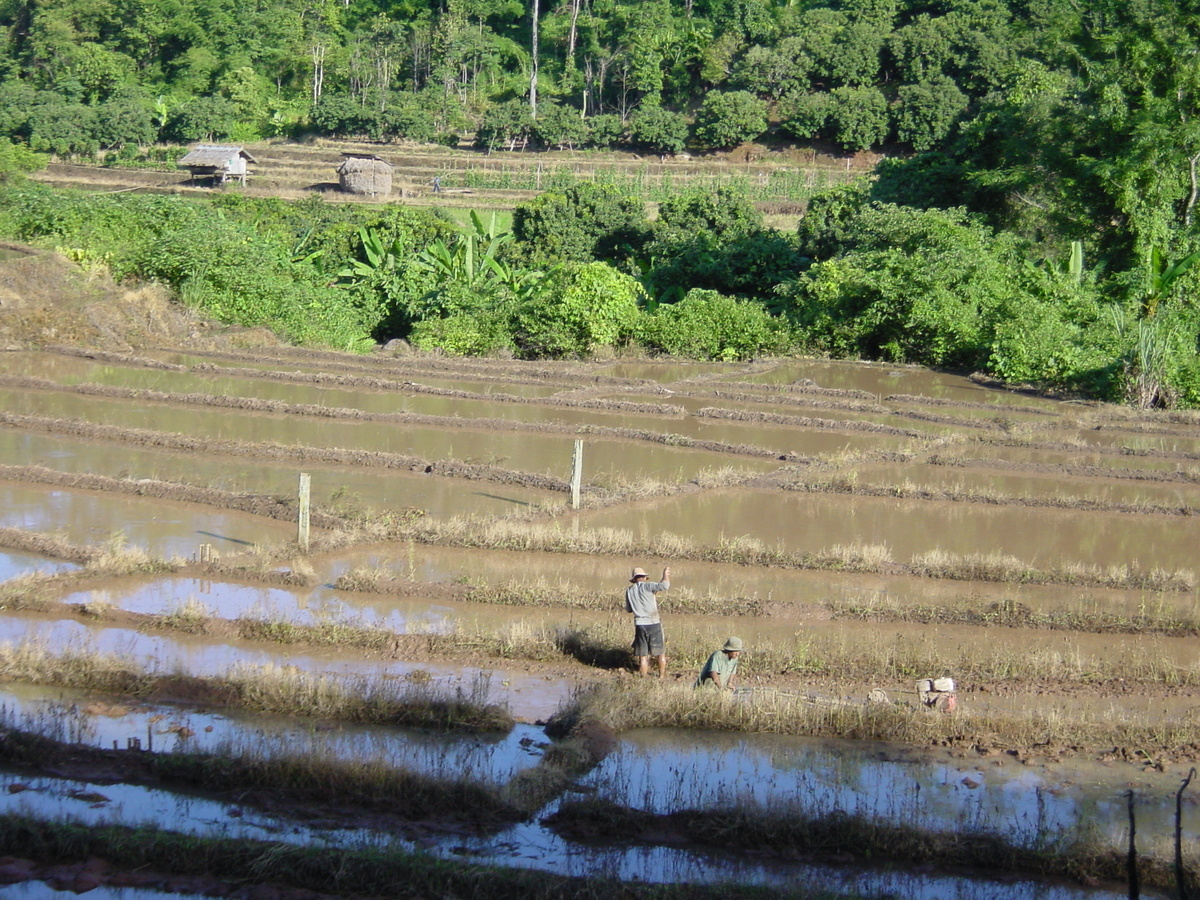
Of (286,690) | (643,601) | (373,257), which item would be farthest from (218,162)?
(643,601)

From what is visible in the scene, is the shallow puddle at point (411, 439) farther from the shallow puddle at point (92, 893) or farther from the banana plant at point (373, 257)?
the banana plant at point (373, 257)

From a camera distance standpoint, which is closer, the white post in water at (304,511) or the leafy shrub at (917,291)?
the white post in water at (304,511)

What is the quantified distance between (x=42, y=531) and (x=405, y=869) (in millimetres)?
8010

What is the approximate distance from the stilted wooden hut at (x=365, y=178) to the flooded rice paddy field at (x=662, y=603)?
20796 millimetres

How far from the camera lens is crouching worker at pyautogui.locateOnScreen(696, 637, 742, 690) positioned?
8.75 meters

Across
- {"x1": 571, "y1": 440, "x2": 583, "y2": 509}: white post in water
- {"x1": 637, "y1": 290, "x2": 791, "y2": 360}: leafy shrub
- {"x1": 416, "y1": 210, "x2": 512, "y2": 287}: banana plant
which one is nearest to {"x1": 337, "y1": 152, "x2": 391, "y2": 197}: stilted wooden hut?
{"x1": 416, "y1": 210, "x2": 512, "y2": 287}: banana plant

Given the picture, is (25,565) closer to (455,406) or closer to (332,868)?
(332,868)

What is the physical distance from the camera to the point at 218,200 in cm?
3338

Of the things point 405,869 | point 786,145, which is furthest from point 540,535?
point 786,145

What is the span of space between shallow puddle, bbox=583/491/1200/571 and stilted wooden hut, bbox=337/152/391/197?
91.6 ft

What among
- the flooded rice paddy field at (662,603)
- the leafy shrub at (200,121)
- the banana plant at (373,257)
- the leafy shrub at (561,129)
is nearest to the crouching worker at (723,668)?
the flooded rice paddy field at (662,603)

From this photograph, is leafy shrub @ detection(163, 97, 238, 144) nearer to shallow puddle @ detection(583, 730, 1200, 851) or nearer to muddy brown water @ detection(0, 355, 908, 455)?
muddy brown water @ detection(0, 355, 908, 455)

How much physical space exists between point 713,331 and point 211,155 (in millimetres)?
24731

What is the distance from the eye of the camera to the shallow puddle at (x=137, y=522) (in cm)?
1237
